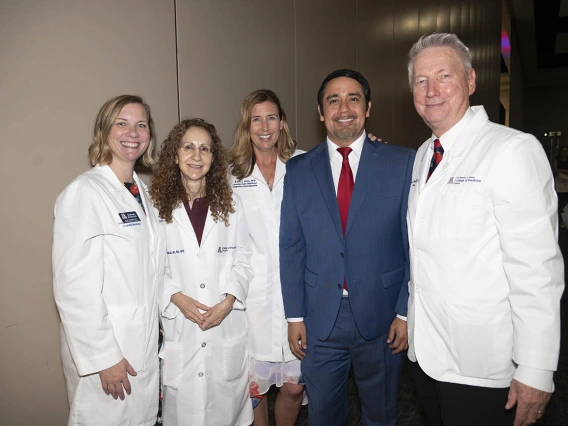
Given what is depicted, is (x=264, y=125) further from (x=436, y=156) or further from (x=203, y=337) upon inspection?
(x=203, y=337)

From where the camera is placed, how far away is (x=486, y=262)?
59.4 inches

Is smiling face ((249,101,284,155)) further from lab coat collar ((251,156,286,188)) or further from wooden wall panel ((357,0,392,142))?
wooden wall panel ((357,0,392,142))

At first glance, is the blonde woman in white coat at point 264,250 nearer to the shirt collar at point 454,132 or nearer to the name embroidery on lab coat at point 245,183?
the name embroidery on lab coat at point 245,183

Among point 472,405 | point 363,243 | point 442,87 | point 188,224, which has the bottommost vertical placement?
point 472,405

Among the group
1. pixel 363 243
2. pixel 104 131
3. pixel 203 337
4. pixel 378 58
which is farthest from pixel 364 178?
pixel 378 58

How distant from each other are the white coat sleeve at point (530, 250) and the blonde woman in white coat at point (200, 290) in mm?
1259

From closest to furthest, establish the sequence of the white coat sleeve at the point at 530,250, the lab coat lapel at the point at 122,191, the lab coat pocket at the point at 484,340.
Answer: the white coat sleeve at the point at 530,250 < the lab coat pocket at the point at 484,340 < the lab coat lapel at the point at 122,191

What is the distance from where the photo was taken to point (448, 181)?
63.1 inches

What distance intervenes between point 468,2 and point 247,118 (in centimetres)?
987

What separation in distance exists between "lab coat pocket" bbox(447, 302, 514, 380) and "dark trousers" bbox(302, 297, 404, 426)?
56cm

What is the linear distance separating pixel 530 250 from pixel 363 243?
76 cm

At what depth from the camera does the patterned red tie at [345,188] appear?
2.08 m

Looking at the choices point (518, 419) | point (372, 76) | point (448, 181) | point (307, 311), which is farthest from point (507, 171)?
point (372, 76)

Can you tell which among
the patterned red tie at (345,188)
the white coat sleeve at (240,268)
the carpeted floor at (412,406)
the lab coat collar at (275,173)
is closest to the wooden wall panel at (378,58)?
the lab coat collar at (275,173)
